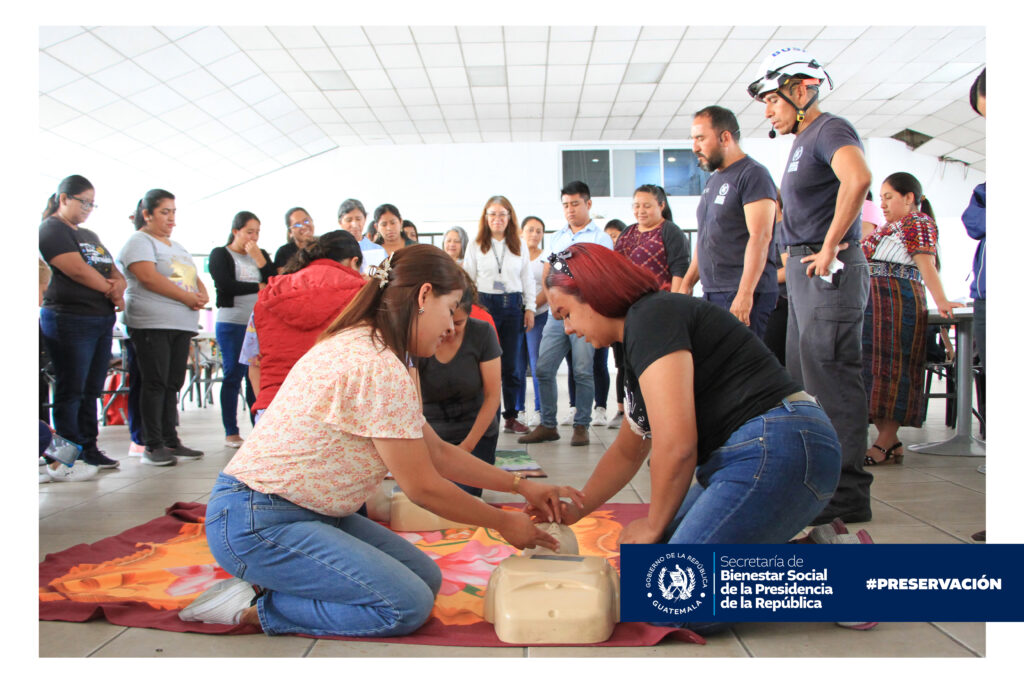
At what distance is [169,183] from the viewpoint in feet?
32.0

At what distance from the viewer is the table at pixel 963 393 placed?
140 inches

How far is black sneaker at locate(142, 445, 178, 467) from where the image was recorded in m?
3.46

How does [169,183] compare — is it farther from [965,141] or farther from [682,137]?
[965,141]

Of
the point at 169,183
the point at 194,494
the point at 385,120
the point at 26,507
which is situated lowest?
the point at 194,494

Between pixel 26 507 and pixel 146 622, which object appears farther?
pixel 146 622

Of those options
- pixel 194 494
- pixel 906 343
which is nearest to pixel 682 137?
pixel 906 343

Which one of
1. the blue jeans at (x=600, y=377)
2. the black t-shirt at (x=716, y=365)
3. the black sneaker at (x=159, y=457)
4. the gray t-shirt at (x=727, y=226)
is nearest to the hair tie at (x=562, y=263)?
the black t-shirt at (x=716, y=365)

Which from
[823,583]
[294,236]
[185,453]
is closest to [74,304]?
[185,453]

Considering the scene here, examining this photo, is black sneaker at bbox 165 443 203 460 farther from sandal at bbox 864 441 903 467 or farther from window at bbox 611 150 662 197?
window at bbox 611 150 662 197

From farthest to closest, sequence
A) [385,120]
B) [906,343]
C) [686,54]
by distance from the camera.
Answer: [385,120] → [686,54] → [906,343]

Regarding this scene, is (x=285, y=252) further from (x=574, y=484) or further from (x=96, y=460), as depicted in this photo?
(x=574, y=484)

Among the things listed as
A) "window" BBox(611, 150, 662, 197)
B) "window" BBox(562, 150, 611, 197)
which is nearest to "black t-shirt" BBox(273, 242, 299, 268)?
"window" BBox(562, 150, 611, 197)

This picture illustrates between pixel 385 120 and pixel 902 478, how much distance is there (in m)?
8.13

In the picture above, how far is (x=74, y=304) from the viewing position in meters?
3.21
